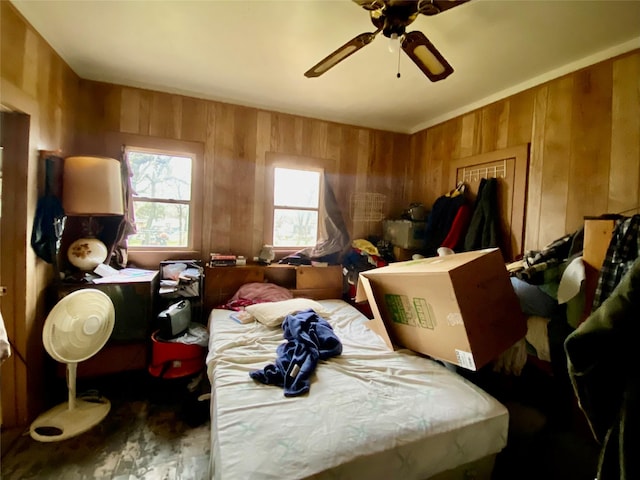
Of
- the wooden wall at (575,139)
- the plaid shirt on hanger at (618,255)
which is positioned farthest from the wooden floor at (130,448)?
the wooden wall at (575,139)

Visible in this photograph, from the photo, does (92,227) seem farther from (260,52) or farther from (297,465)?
(297,465)

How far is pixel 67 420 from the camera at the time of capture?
1.86 m

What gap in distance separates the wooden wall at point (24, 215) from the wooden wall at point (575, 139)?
3415 mm

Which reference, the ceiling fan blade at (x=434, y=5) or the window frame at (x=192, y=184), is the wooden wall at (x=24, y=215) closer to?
the window frame at (x=192, y=184)

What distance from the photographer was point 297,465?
3.18ft

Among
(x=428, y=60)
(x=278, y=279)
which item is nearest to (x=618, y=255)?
(x=428, y=60)

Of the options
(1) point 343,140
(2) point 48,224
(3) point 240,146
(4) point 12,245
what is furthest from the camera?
(1) point 343,140

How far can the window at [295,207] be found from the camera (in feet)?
10.4

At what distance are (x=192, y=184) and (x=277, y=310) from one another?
1.52m

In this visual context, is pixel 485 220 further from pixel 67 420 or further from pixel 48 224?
pixel 67 420

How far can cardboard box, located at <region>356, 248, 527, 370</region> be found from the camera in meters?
1.41

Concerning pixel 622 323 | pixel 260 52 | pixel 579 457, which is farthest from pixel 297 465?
pixel 260 52

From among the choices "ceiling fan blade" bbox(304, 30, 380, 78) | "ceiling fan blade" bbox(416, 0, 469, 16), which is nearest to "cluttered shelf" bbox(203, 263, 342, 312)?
"ceiling fan blade" bbox(304, 30, 380, 78)

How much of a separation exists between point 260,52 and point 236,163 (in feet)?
3.70
